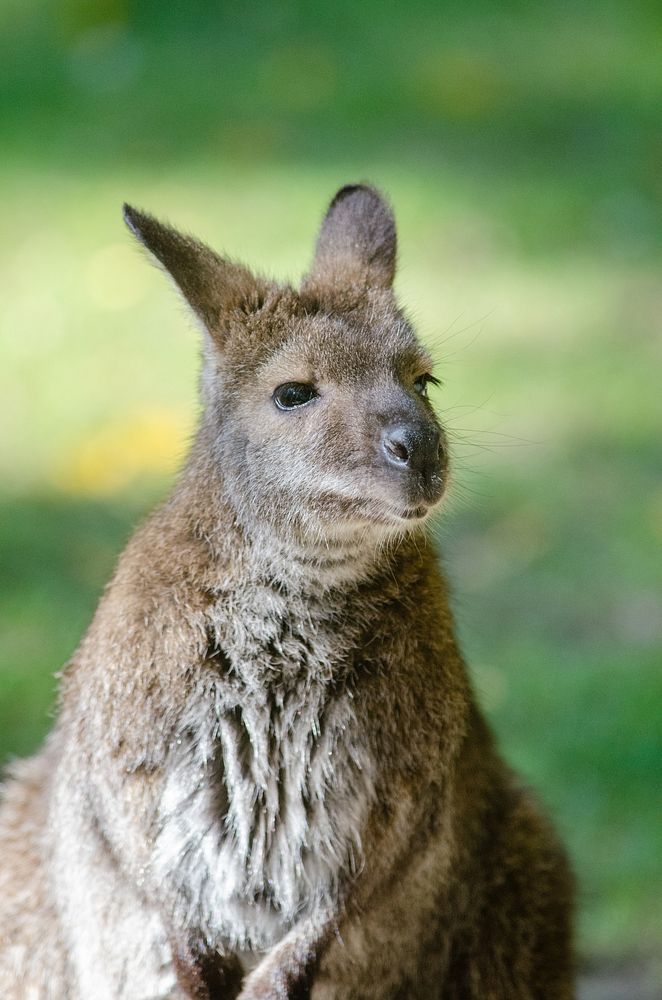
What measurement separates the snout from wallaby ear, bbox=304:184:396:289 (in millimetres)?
615

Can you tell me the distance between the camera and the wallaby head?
388 centimetres

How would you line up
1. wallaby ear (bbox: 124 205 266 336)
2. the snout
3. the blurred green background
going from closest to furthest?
the snout, wallaby ear (bbox: 124 205 266 336), the blurred green background

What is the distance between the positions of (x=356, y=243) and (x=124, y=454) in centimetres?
427

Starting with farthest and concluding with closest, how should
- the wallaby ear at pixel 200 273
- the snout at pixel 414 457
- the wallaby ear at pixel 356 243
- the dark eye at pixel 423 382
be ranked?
the wallaby ear at pixel 356 243 → the dark eye at pixel 423 382 → the wallaby ear at pixel 200 273 → the snout at pixel 414 457

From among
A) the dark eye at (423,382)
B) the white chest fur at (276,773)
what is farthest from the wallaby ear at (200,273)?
the white chest fur at (276,773)

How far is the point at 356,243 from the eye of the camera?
4.52 metres

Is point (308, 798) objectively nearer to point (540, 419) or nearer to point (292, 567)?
point (292, 567)

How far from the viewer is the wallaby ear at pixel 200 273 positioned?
13.0ft

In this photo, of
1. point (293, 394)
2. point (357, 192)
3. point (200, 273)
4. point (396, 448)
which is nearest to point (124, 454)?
point (357, 192)

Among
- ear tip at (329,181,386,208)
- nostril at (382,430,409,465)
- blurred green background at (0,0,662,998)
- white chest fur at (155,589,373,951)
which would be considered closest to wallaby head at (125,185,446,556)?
nostril at (382,430,409,465)

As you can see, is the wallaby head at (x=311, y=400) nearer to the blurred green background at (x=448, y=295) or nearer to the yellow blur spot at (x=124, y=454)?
the blurred green background at (x=448, y=295)

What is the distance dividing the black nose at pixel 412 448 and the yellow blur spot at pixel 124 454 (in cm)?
447

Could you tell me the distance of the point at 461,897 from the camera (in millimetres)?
4430

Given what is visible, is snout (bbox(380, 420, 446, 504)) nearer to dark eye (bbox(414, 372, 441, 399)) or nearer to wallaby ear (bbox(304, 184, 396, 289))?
dark eye (bbox(414, 372, 441, 399))
